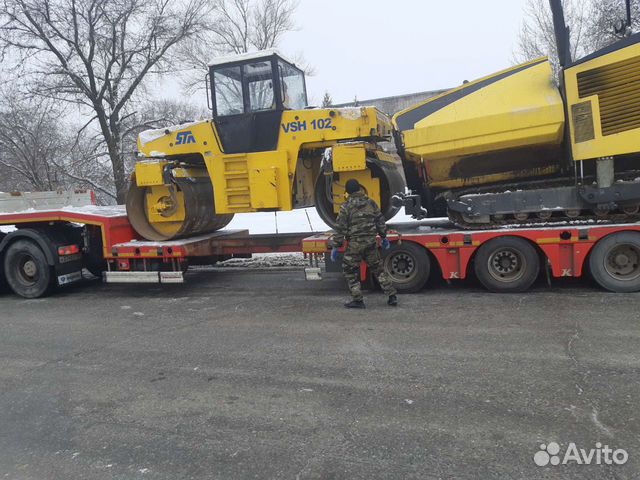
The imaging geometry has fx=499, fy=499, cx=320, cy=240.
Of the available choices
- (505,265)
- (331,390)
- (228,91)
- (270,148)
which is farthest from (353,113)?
(331,390)

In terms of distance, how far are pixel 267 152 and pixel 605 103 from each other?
14.7ft

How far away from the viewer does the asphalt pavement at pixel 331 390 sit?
9.66ft

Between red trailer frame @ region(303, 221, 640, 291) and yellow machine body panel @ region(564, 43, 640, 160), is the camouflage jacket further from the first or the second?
yellow machine body panel @ region(564, 43, 640, 160)

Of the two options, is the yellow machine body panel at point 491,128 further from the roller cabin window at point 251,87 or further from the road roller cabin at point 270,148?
the roller cabin window at point 251,87

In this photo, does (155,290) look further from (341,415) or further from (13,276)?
(341,415)

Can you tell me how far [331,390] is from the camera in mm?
3885

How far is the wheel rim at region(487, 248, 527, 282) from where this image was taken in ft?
21.3

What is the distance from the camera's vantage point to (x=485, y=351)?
Answer: 448 centimetres

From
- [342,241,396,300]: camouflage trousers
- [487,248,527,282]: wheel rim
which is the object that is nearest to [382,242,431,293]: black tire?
[342,241,396,300]: camouflage trousers

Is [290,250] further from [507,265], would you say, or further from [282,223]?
[282,223]

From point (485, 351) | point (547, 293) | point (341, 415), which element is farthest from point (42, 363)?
point (547, 293)

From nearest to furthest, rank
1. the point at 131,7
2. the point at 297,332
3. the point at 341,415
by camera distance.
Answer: the point at 341,415, the point at 297,332, the point at 131,7

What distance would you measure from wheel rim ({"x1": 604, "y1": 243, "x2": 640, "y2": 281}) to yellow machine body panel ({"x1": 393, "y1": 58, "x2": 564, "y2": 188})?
1.34 meters

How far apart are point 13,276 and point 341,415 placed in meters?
7.30
